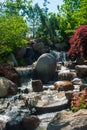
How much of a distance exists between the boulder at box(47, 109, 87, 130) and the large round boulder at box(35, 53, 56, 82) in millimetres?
12094

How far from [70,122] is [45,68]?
13.0 m

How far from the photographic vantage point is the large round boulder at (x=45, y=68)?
68.2 feet

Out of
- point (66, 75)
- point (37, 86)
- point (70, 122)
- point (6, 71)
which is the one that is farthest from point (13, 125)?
point (66, 75)

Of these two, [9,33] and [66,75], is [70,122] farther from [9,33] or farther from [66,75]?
[9,33]

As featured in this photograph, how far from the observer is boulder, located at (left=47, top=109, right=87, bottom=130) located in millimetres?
7848

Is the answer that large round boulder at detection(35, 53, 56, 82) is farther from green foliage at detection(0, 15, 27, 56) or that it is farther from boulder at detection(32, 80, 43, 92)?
boulder at detection(32, 80, 43, 92)

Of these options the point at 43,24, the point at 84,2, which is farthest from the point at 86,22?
the point at 43,24

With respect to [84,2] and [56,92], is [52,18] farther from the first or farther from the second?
[56,92]

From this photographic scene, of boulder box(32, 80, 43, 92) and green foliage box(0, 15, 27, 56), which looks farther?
green foliage box(0, 15, 27, 56)

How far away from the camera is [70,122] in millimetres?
8008

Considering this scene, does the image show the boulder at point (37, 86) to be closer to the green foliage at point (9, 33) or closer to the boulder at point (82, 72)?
the boulder at point (82, 72)

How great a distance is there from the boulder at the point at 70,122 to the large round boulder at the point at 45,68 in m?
12.1

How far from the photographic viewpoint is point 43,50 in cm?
3180

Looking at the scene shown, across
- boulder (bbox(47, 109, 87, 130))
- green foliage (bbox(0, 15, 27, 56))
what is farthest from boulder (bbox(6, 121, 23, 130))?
green foliage (bbox(0, 15, 27, 56))
